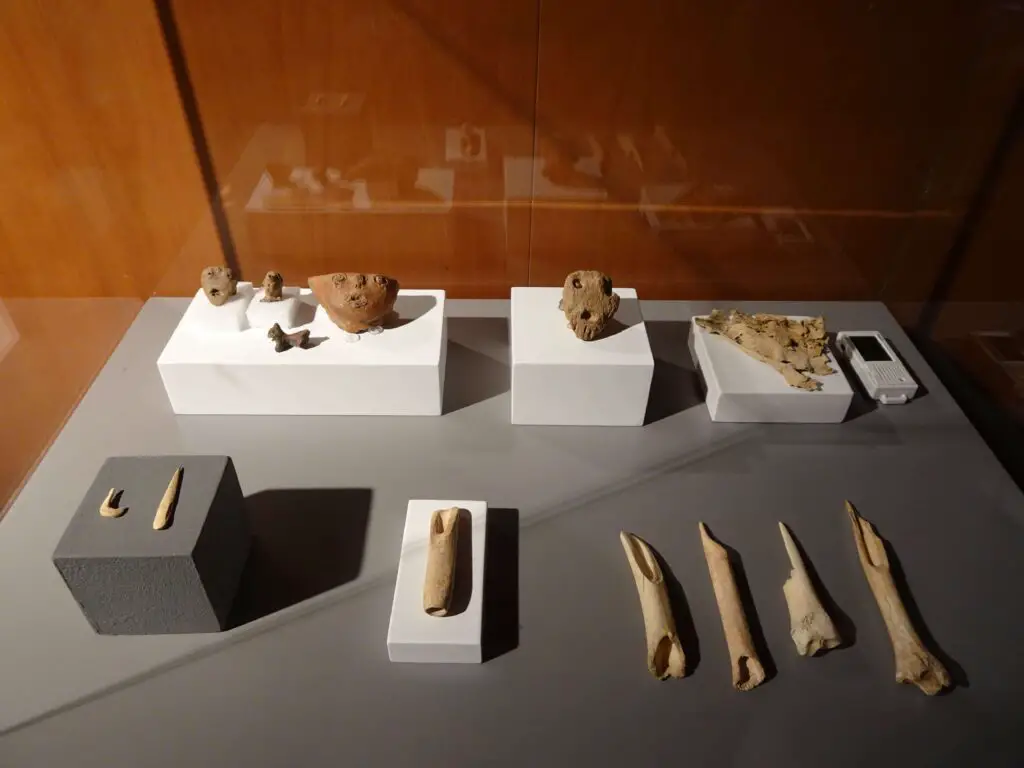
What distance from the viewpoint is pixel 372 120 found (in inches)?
122

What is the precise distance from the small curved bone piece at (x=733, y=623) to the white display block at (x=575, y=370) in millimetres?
603

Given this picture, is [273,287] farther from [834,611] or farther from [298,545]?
[834,611]

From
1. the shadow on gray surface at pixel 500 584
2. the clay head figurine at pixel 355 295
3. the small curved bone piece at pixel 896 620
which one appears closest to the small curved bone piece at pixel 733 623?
the small curved bone piece at pixel 896 620

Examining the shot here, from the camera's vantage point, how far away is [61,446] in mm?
2799

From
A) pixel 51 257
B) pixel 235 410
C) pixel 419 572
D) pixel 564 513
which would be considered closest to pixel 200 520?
pixel 419 572

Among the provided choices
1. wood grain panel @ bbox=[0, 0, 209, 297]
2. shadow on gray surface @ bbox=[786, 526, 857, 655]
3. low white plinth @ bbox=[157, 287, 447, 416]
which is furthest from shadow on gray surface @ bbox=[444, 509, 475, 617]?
wood grain panel @ bbox=[0, 0, 209, 297]

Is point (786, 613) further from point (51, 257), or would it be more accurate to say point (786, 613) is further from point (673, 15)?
point (51, 257)

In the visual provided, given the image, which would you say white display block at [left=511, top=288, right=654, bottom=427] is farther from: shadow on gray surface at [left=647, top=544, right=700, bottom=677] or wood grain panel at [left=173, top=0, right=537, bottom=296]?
wood grain panel at [left=173, top=0, right=537, bottom=296]

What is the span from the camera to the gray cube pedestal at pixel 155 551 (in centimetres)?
197

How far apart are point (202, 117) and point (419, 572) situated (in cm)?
206

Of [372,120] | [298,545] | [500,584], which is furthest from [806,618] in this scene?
[372,120]

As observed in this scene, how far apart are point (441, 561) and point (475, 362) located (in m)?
1.17

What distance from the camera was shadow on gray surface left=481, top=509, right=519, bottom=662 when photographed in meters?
2.17

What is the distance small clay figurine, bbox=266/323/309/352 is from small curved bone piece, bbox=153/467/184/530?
0.71 m
